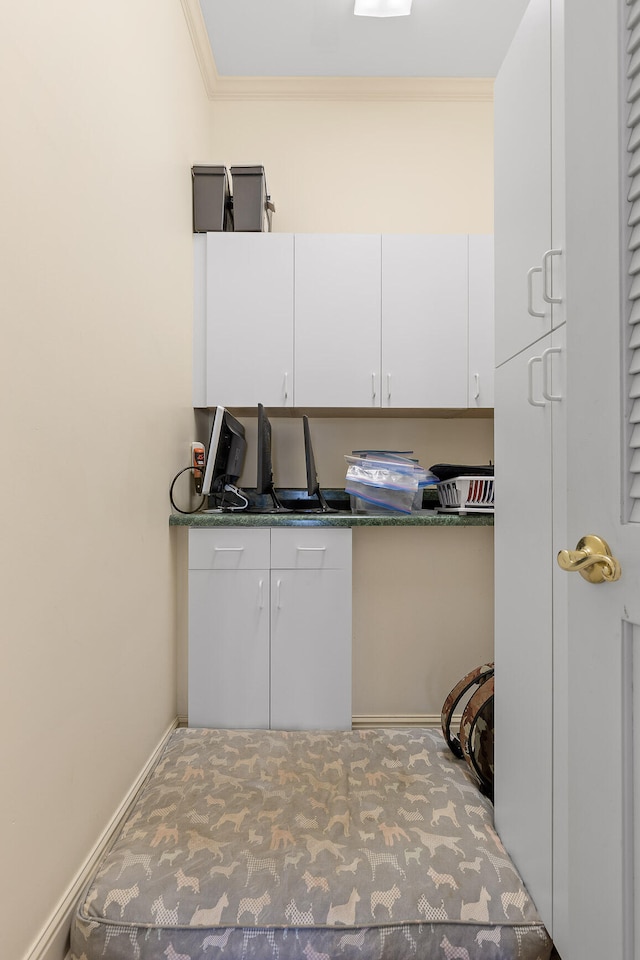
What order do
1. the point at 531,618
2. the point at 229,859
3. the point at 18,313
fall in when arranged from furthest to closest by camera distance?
the point at 229,859 < the point at 531,618 < the point at 18,313

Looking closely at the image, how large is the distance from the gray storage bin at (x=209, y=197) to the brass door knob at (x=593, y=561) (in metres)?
2.20

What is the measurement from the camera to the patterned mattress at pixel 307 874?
44.3 inches

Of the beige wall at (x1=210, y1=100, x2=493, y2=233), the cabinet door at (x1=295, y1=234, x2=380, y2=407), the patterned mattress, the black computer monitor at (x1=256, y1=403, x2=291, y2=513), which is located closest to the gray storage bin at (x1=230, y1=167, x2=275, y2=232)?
the cabinet door at (x1=295, y1=234, x2=380, y2=407)


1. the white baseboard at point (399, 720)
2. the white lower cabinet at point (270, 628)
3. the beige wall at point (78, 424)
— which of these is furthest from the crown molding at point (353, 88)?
the white baseboard at point (399, 720)

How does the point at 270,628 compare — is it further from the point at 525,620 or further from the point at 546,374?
the point at 546,374

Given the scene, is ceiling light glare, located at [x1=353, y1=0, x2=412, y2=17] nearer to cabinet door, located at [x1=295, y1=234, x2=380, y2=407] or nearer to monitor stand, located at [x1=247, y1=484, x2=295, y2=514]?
cabinet door, located at [x1=295, y1=234, x2=380, y2=407]

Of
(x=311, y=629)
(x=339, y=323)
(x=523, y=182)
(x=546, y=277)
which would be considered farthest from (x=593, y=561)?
(x=339, y=323)

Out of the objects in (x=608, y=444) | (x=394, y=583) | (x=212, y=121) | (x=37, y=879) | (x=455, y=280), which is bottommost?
(x=37, y=879)

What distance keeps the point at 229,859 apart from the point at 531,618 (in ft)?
3.11

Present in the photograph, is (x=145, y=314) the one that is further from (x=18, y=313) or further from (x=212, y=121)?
(x=212, y=121)

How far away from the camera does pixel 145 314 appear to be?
1746 mm

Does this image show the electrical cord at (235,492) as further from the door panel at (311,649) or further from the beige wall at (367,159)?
the beige wall at (367,159)

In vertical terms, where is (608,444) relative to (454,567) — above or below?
above

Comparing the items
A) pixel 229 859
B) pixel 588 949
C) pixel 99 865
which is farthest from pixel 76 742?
pixel 588 949
